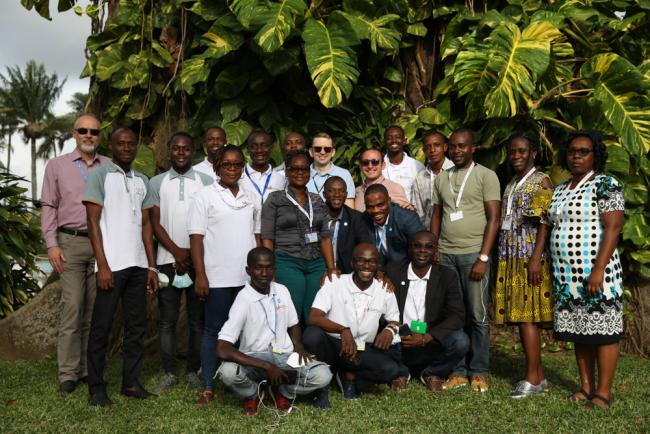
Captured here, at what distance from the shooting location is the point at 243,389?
3.99 meters

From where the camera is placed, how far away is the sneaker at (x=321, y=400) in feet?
13.6

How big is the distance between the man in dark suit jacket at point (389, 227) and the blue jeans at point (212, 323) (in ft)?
3.54

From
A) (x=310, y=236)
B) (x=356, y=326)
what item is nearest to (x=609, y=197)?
(x=356, y=326)

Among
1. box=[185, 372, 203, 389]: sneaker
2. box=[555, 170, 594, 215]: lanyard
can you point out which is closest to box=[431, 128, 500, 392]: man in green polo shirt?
box=[555, 170, 594, 215]: lanyard

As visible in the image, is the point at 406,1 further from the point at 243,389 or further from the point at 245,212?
the point at 243,389

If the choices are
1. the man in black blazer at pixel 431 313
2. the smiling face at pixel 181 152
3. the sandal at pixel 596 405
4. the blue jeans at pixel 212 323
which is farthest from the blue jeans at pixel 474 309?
the smiling face at pixel 181 152

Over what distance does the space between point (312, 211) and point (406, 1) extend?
2.88 meters

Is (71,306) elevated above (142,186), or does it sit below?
below

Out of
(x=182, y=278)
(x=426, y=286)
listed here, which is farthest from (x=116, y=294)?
(x=426, y=286)

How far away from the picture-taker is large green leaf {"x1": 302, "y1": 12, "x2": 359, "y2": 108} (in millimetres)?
5410

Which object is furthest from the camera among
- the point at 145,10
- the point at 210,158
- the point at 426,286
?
the point at 145,10

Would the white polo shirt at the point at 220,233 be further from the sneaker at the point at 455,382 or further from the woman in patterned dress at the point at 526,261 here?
the woman in patterned dress at the point at 526,261

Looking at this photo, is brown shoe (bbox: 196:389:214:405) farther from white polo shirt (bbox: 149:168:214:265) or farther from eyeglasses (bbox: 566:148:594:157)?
eyeglasses (bbox: 566:148:594:157)

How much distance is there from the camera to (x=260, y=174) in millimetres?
4879
